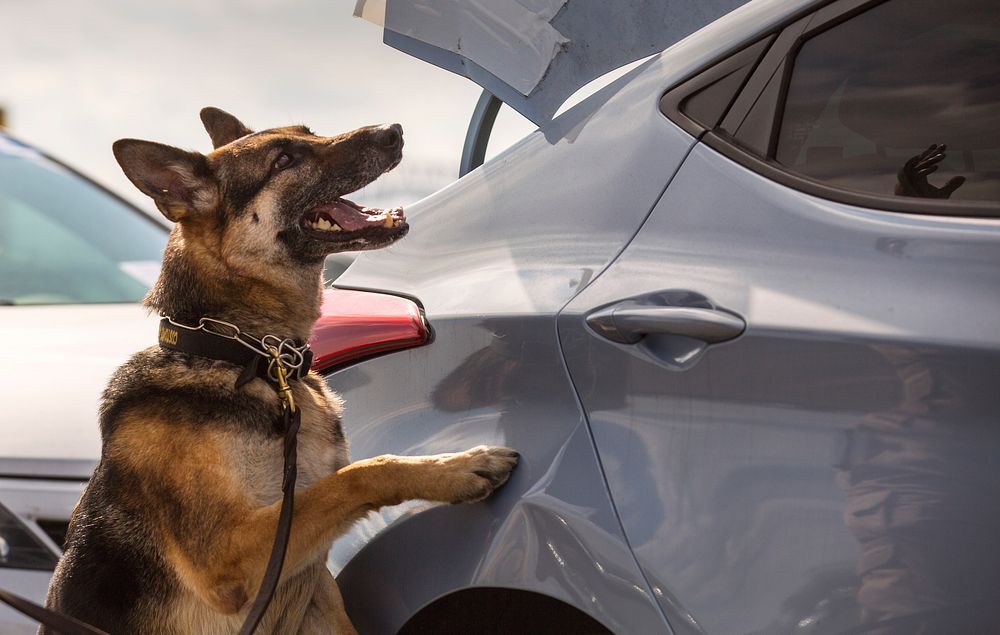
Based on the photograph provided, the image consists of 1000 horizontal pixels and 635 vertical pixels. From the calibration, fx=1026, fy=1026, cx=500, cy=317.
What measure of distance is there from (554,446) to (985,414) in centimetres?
66

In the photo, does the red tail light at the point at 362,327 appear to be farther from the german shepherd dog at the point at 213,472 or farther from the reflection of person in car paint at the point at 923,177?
the reflection of person in car paint at the point at 923,177

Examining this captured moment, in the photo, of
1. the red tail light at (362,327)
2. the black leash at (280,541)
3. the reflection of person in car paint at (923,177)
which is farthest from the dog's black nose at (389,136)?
the reflection of person in car paint at (923,177)

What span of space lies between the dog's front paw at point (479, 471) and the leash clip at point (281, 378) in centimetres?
53

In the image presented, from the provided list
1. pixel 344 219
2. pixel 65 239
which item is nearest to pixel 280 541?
pixel 344 219

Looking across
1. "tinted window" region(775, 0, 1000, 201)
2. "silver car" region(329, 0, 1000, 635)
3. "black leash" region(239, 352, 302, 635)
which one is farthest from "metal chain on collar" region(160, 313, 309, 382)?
"tinted window" region(775, 0, 1000, 201)

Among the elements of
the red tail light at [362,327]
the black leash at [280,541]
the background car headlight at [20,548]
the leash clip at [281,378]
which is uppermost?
the red tail light at [362,327]

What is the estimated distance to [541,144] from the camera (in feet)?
6.31

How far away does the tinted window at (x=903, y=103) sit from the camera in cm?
148

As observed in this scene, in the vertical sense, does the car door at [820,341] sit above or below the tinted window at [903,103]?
below

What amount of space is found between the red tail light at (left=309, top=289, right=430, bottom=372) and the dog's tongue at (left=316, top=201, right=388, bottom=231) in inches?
11.9

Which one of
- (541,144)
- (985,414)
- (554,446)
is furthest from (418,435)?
(985,414)

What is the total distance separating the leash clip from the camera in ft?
7.14

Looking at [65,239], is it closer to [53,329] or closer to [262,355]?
[53,329]

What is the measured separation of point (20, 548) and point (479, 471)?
5.14 feet
